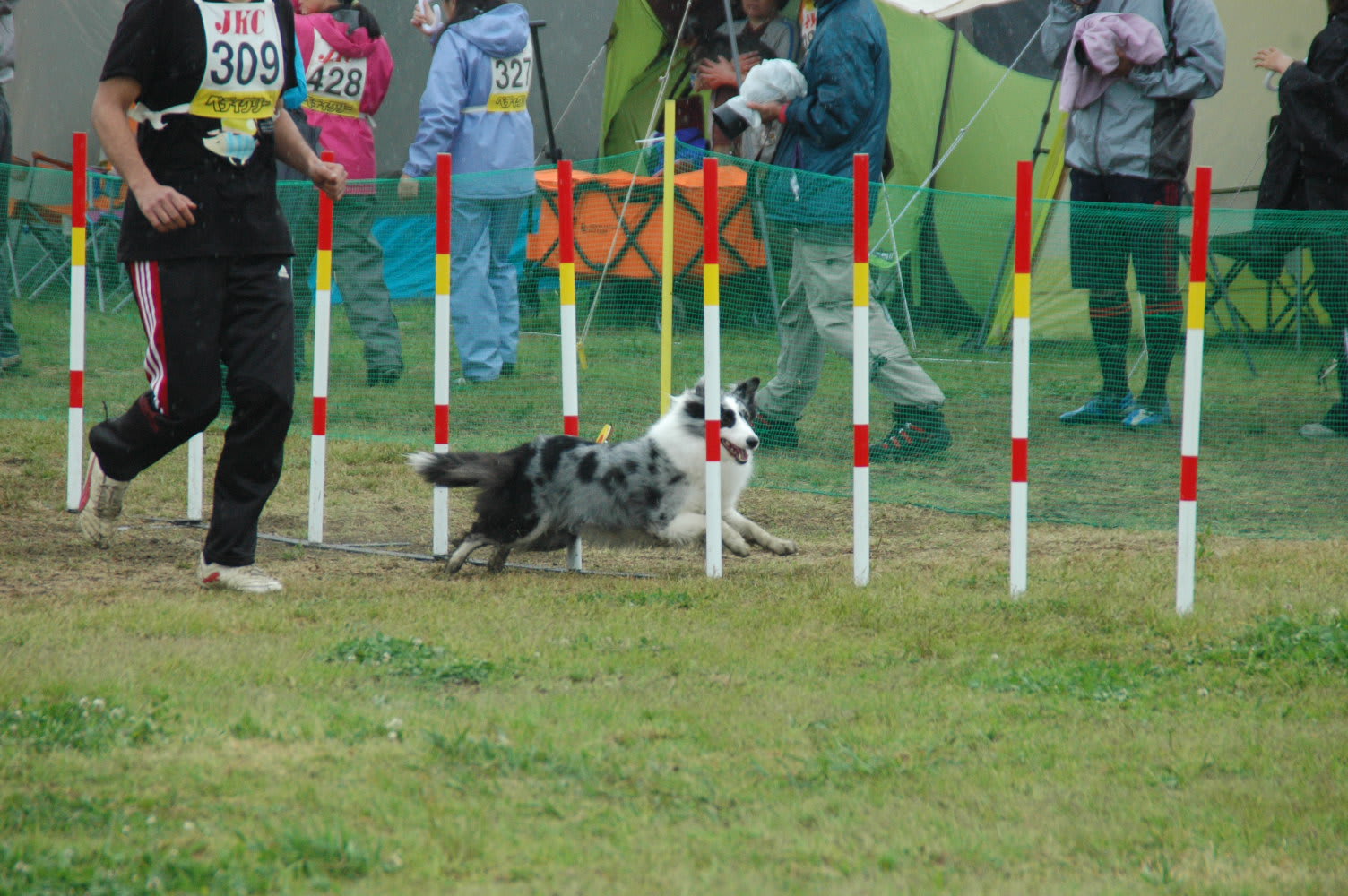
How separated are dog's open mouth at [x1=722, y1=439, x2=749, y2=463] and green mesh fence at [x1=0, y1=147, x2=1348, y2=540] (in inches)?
60.8

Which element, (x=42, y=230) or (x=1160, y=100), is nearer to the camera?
(x=42, y=230)

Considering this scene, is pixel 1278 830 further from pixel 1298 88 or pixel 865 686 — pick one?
pixel 1298 88

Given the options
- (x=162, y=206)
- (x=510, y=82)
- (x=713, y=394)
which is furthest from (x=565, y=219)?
(x=510, y=82)

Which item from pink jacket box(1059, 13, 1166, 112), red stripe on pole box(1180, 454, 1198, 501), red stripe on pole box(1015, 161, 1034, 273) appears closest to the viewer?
red stripe on pole box(1180, 454, 1198, 501)

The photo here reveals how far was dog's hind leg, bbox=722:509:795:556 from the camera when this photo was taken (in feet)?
18.3

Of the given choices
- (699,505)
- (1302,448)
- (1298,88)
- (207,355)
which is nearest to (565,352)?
(699,505)

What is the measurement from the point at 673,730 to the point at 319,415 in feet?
9.44

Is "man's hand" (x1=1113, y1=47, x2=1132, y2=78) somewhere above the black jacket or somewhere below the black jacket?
above

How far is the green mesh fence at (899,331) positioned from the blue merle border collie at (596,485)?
1.45m

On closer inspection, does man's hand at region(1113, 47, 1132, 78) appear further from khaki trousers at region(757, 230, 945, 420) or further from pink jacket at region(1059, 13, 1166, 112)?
khaki trousers at region(757, 230, 945, 420)

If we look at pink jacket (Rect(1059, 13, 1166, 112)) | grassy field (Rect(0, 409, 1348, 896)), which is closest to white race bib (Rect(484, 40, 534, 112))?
pink jacket (Rect(1059, 13, 1166, 112))

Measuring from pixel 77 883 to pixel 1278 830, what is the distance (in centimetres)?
232

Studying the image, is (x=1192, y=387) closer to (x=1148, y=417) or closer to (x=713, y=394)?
(x=713, y=394)

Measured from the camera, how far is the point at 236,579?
4902 mm
